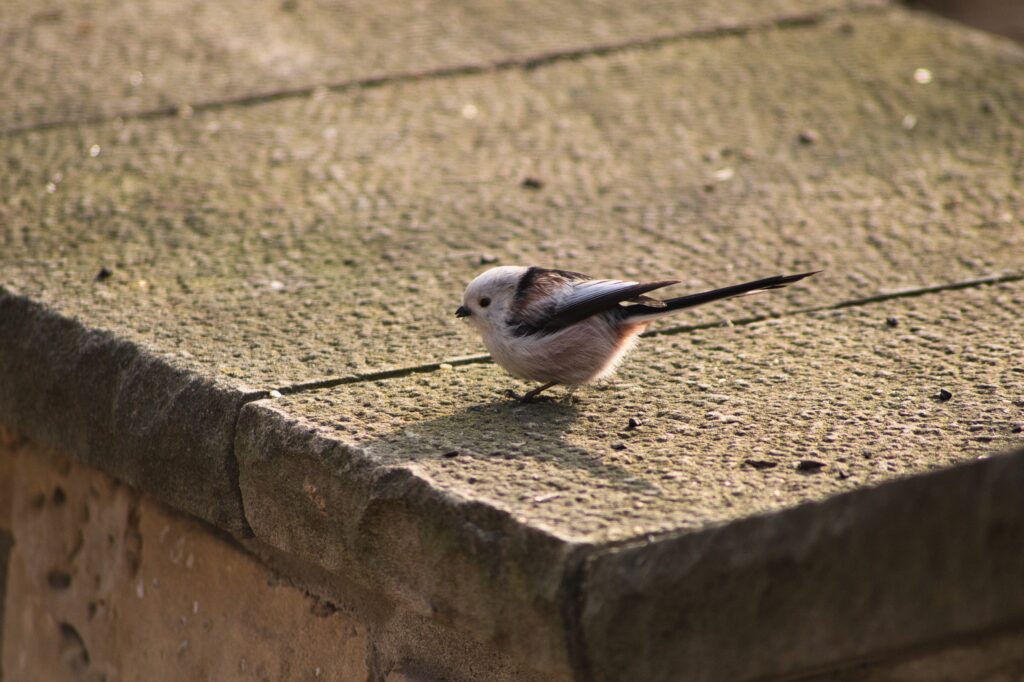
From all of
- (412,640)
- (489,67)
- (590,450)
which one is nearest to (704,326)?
(590,450)

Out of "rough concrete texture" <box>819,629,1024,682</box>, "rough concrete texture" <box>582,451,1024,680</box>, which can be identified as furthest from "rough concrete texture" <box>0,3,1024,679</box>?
Result: "rough concrete texture" <box>819,629,1024,682</box>

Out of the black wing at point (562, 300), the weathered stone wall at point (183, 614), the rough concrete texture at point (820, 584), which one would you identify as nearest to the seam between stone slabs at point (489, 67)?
the weathered stone wall at point (183, 614)

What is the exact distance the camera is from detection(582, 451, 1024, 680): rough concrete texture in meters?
1.88

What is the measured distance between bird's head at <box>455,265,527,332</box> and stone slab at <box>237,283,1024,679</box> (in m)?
0.15

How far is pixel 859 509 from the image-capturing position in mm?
1929

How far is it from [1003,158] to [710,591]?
9.44ft

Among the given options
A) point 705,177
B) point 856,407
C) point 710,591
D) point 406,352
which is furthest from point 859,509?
point 705,177

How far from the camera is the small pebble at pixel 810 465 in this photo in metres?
2.42

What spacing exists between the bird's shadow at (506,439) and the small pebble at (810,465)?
29 centimetres

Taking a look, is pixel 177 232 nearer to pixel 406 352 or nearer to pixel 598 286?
pixel 406 352

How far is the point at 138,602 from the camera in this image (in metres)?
3.26

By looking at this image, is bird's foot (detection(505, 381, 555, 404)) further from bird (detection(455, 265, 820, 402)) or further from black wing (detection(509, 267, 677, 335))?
black wing (detection(509, 267, 677, 335))

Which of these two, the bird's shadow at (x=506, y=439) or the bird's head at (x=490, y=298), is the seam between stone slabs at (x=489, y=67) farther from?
the bird's shadow at (x=506, y=439)

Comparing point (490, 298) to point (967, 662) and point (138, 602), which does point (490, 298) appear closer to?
point (138, 602)
